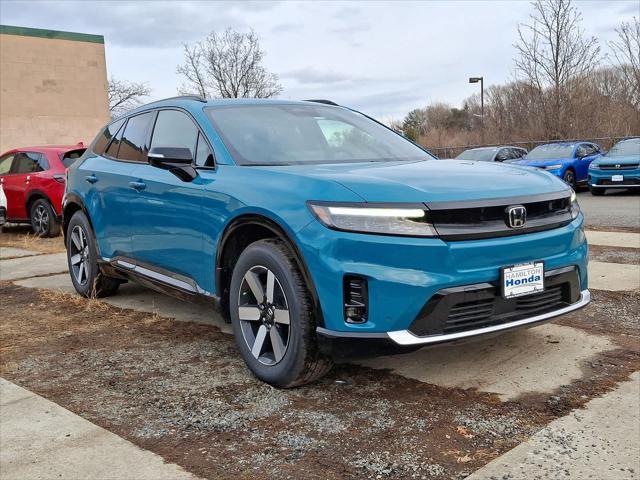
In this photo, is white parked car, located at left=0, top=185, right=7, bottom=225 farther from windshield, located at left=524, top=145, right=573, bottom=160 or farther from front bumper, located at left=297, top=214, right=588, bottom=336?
windshield, located at left=524, top=145, right=573, bottom=160

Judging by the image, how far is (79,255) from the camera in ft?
19.7

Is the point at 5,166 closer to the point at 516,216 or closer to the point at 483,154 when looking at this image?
the point at 516,216

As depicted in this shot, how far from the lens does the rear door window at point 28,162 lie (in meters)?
11.1

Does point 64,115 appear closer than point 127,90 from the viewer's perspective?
Yes

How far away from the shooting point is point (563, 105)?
27734 mm

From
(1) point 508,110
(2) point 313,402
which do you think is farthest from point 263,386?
(1) point 508,110

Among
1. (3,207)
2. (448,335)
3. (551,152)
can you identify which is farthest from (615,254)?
(551,152)

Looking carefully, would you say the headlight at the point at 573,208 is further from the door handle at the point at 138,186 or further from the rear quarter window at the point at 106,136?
the rear quarter window at the point at 106,136

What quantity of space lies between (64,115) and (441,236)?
26473 millimetres

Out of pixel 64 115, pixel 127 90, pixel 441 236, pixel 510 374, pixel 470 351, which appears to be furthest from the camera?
pixel 127 90

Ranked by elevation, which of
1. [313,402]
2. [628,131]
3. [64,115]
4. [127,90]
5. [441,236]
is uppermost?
[127,90]

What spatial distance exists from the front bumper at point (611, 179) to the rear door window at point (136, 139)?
1387cm

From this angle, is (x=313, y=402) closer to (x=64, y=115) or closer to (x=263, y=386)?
(x=263, y=386)

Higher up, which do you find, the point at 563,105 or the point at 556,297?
the point at 563,105
